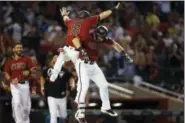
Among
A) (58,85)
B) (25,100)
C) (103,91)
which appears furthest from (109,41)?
(25,100)

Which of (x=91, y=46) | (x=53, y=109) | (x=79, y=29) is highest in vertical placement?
(x=79, y=29)

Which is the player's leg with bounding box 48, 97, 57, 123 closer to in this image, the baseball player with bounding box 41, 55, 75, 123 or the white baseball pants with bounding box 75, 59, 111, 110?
the baseball player with bounding box 41, 55, 75, 123

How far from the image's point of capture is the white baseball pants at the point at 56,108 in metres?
17.0

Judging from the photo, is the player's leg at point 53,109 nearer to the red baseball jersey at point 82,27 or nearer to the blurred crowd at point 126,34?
the red baseball jersey at point 82,27

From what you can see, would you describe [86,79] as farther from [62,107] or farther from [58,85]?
[62,107]

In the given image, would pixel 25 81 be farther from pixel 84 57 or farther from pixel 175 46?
pixel 175 46

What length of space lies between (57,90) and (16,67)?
101 centimetres

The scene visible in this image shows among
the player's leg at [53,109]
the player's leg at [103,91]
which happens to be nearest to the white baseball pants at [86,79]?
the player's leg at [103,91]

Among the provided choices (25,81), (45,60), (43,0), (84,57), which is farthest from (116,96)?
(84,57)

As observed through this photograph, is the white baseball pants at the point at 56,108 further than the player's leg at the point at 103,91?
Yes

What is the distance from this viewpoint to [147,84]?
2264cm

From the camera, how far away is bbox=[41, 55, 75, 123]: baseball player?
56.2ft

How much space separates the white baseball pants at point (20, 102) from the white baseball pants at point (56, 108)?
19.0 inches

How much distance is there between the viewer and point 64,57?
15961 millimetres
